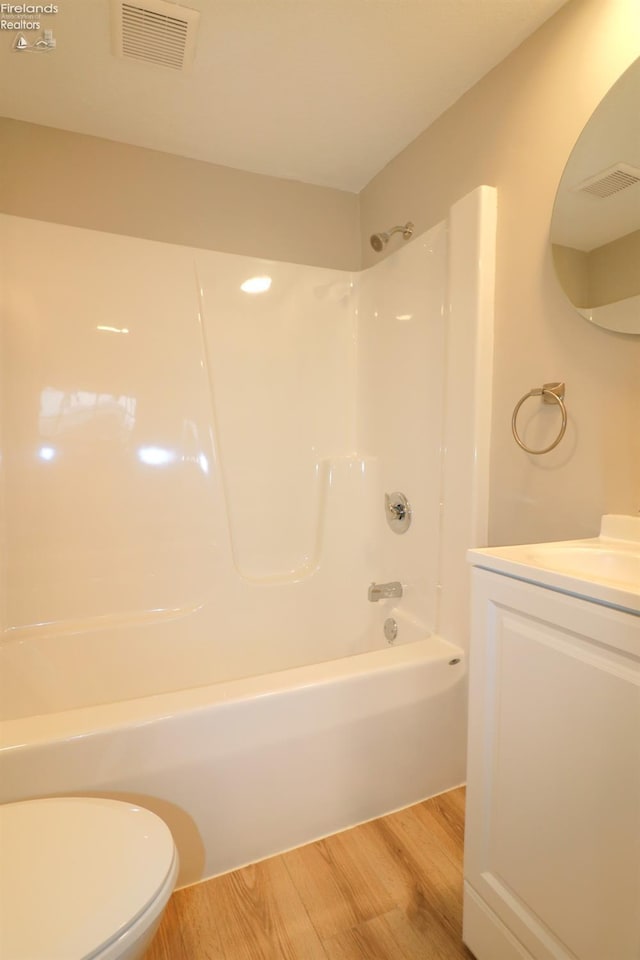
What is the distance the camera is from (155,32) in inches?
51.9

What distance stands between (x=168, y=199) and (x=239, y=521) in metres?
1.34

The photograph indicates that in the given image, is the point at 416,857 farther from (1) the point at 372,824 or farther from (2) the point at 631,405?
(2) the point at 631,405

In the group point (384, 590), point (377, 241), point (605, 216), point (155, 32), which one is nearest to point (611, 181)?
point (605, 216)

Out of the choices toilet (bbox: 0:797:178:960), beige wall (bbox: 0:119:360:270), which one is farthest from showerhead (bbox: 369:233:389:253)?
toilet (bbox: 0:797:178:960)

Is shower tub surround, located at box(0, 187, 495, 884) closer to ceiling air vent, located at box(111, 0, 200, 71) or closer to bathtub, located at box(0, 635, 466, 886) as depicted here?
bathtub, located at box(0, 635, 466, 886)

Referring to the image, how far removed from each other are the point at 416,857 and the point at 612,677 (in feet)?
3.07

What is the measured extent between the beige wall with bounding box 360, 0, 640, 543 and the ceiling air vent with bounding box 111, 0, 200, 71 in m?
0.88

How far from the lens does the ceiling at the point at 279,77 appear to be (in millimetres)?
1278

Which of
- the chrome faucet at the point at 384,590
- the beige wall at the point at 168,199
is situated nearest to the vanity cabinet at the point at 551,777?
the chrome faucet at the point at 384,590

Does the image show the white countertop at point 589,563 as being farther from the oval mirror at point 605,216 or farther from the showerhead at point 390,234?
the showerhead at point 390,234

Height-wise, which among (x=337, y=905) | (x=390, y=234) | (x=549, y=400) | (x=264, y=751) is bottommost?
(x=337, y=905)

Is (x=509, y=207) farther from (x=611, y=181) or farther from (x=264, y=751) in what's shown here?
(x=264, y=751)

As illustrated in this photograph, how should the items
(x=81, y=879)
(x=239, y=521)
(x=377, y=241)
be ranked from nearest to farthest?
1. (x=81, y=879)
2. (x=377, y=241)
3. (x=239, y=521)

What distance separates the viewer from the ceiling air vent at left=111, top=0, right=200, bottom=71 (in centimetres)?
124
